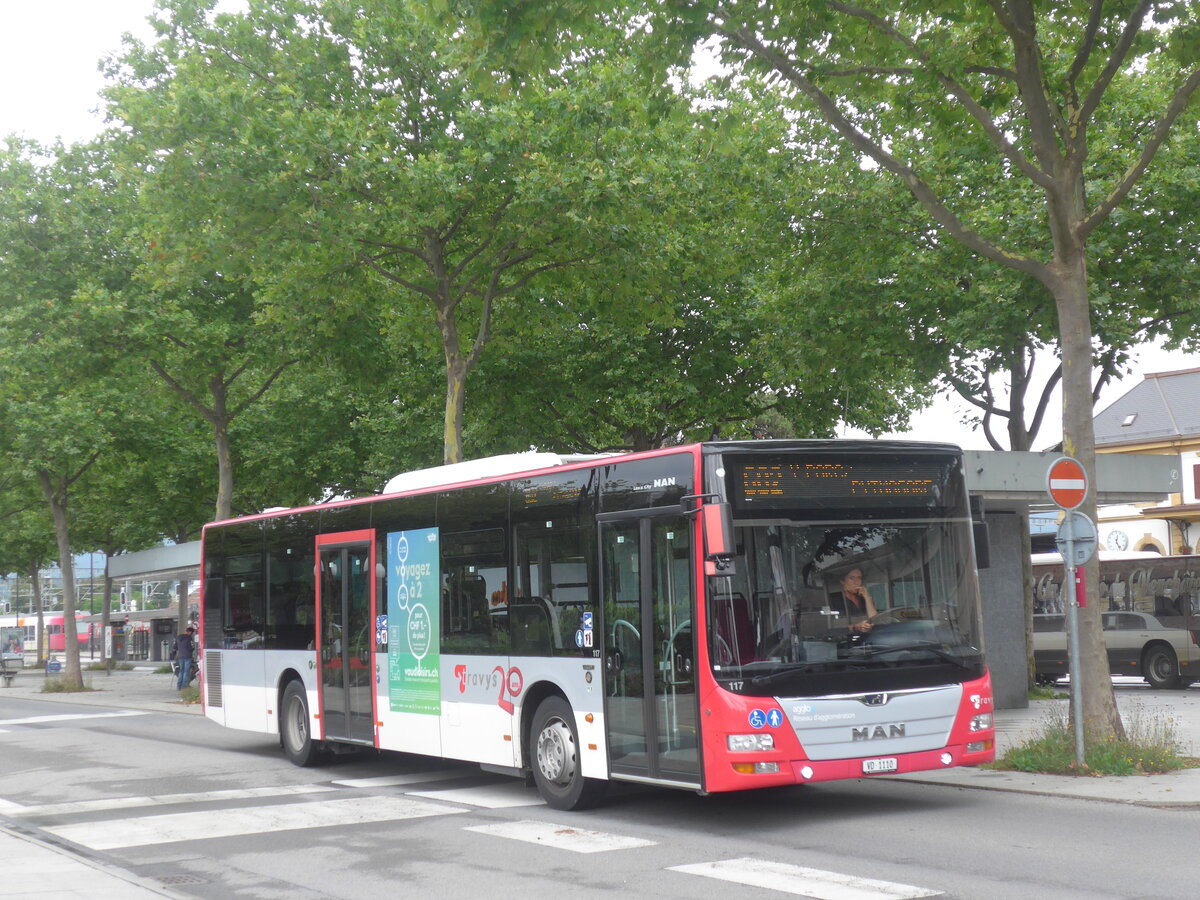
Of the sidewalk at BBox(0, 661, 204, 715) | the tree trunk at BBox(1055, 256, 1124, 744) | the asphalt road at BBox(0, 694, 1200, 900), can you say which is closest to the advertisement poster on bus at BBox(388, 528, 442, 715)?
the asphalt road at BBox(0, 694, 1200, 900)

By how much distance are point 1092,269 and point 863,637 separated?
42.2 feet

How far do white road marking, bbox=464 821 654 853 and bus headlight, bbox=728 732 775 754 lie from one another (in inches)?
37.4

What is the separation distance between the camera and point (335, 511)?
1666 cm

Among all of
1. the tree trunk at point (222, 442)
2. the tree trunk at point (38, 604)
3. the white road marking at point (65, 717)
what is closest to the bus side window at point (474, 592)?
the white road marking at point (65, 717)

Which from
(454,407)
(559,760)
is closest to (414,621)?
(559,760)

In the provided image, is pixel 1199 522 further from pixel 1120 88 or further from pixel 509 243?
pixel 509 243

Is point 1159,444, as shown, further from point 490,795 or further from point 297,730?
point 490,795

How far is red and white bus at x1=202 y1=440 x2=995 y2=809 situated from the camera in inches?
404

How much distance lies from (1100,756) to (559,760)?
4976 mm

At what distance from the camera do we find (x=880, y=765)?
34.5 feet

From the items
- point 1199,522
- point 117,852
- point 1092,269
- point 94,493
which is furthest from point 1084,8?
point 1199,522

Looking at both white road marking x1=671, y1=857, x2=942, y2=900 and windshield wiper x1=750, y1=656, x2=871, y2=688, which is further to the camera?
windshield wiper x1=750, y1=656, x2=871, y2=688

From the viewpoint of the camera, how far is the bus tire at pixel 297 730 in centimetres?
1686

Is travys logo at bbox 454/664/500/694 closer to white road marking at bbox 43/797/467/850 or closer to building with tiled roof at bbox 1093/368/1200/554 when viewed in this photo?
white road marking at bbox 43/797/467/850
